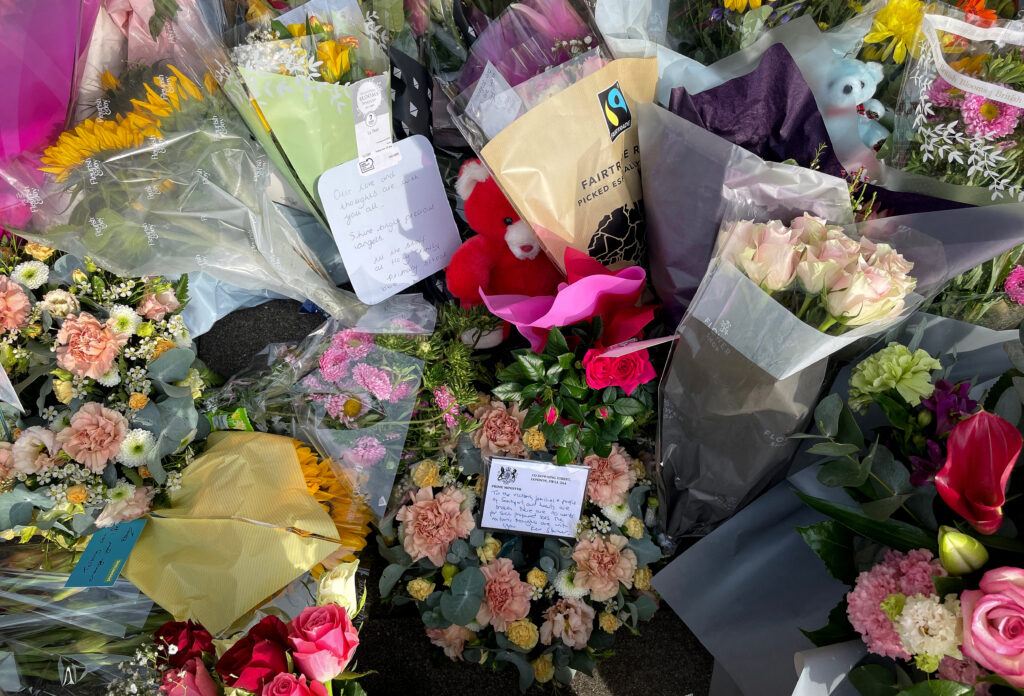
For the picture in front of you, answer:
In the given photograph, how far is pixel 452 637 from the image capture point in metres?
1.29

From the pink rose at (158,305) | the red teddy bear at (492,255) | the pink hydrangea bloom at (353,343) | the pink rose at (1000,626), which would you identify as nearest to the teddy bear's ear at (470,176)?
the red teddy bear at (492,255)

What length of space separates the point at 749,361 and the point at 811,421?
22 cm

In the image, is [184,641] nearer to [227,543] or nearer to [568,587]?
[227,543]

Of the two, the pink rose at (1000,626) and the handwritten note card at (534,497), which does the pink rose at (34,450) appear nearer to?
the handwritten note card at (534,497)

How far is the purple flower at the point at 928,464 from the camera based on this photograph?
83cm

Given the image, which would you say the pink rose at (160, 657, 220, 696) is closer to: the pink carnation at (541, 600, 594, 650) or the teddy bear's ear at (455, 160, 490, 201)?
the pink carnation at (541, 600, 594, 650)

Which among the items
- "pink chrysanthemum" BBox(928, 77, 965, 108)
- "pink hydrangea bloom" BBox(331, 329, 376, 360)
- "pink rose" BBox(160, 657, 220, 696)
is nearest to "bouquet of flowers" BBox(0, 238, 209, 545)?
"pink hydrangea bloom" BBox(331, 329, 376, 360)

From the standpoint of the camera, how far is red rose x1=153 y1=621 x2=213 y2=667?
0.91 m

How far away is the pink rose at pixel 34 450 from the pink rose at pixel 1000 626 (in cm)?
142

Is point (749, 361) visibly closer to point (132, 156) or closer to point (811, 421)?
point (811, 421)

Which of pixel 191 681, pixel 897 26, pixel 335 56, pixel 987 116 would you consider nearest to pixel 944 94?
pixel 987 116

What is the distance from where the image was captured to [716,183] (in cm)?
98

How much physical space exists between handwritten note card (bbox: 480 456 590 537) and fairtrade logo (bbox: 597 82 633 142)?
2.13 feet

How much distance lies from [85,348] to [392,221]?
63cm
